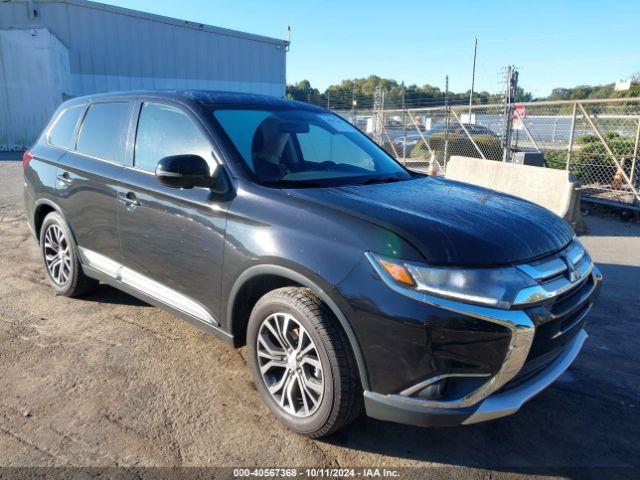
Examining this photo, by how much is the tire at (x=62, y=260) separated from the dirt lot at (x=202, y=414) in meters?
0.31

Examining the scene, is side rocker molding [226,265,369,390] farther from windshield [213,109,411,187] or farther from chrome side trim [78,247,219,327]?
windshield [213,109,411,187]

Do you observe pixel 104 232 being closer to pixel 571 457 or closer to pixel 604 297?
pixel 571 457

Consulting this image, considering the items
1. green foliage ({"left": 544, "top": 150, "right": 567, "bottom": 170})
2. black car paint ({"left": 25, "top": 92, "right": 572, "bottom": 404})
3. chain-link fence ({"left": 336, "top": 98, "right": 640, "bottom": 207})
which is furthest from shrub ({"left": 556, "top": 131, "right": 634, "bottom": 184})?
black car paint ({"left": 25, "top": 92, "right": 572, "bottom": 404})

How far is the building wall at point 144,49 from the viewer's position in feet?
78.1

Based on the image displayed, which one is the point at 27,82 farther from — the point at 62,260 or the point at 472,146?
the point at 62,260

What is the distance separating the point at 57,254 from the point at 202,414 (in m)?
2.63

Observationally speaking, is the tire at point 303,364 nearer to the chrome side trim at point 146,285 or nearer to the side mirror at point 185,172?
the chrome side trim at point 146,285

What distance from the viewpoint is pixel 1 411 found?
2.93 m

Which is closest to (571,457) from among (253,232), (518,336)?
(518,336)

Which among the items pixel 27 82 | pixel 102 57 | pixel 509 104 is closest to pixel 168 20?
pixel 102 57

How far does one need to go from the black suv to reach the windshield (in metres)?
0.02

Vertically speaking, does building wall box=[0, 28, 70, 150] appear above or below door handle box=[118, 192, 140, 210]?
above

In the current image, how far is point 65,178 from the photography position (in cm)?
431

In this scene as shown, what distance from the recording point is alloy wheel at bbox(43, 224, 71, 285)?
453cm
